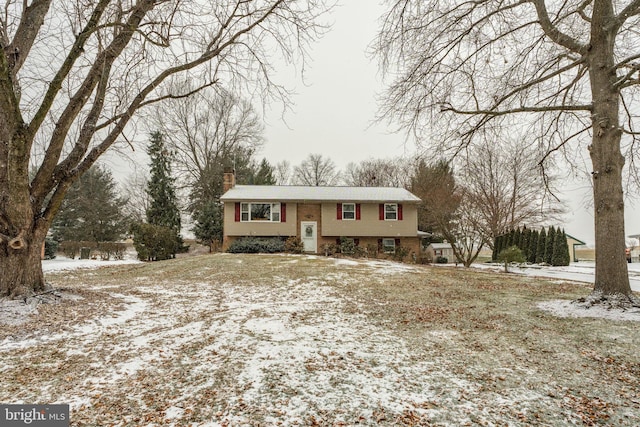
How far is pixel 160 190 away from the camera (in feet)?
86.8

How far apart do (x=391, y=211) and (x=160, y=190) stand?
17362mm

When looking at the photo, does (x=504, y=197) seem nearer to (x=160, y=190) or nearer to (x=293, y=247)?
(x=293, y=247)

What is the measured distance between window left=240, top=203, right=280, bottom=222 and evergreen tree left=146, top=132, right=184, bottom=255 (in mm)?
8044

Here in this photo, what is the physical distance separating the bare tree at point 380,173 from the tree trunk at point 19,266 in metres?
33.4

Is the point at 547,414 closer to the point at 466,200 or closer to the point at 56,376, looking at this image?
the point at 56,376

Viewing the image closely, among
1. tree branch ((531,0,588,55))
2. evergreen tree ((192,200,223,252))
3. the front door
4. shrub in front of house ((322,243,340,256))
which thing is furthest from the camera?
evergreen tree ((192,200,223,252))

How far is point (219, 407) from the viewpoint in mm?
2904

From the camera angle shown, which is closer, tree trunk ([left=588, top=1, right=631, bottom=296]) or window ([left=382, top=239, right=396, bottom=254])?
tree trunk ([left=588, top=1, right=631, bottom=296])

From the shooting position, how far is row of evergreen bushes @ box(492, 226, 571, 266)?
2188cm

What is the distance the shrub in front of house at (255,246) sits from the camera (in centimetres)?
1917

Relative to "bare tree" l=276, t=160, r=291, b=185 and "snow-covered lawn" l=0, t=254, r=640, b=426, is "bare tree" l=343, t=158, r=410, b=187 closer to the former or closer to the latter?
"bare tree" l=276, t=160, r=291, b=185

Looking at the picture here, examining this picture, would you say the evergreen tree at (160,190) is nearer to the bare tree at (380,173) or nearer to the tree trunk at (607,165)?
the bare tree at (380,173)

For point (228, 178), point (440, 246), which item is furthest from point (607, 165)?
point (440, 246)

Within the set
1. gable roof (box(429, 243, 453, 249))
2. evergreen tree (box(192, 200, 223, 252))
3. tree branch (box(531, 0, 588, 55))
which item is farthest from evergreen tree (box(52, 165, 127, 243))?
tree branch (box(531, 0, 588, 55))
